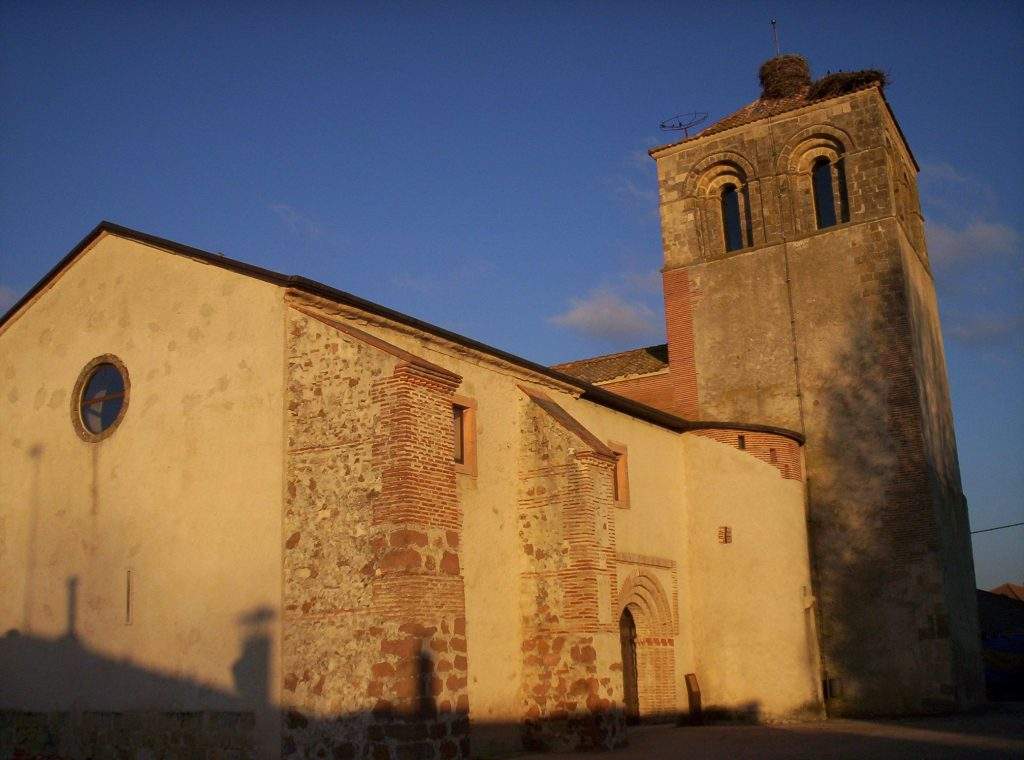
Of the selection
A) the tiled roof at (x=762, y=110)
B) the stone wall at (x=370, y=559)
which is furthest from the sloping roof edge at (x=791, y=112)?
the stone wall at (x=370, y=559)

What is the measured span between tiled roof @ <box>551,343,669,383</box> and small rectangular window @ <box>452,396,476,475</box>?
964cm

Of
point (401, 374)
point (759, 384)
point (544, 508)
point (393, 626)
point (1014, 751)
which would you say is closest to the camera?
point (393, 626)

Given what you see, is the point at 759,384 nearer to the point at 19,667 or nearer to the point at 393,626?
the point at 393,626

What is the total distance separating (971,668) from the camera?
2091 cm

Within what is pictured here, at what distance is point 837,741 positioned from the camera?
48.6 feet

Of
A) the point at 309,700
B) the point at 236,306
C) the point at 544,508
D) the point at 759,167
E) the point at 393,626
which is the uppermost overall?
the point at 759,167

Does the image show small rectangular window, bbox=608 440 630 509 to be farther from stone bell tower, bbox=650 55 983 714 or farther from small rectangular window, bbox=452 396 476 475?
stone bell tower, bbox=650 55 983 714

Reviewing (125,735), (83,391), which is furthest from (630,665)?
(83,391)

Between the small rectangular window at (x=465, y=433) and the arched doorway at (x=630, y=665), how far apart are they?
490cm

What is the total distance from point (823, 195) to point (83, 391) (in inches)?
647

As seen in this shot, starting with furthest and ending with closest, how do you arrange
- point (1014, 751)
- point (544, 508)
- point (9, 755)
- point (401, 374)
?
point (544, 508) < point (9, 755) < point (1014, 751) < point (401, 374)

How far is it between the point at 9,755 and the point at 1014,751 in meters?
13.7

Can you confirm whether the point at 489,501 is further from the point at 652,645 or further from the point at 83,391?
the point at 83,391

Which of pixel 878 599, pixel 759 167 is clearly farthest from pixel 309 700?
pixel 759 167
